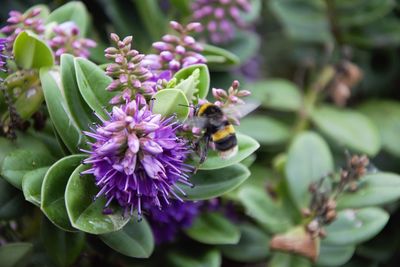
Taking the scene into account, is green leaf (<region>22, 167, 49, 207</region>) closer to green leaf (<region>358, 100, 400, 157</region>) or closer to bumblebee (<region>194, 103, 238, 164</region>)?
bumblebee (<region>194, 103, 238, 164</region>)

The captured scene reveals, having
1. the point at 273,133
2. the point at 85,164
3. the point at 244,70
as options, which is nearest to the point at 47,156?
the point at 85,164

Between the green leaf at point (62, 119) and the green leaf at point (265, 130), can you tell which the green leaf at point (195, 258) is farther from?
the green leaf at point (265, 130)

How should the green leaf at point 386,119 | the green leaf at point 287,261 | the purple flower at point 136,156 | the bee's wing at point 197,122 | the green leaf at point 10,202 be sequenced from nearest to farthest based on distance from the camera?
the purple flower at point 136,156, the bee's wing at point 197,122, the green leaf at point 10,202, the green leaf at point 287,261, the green leaf at point 386,119

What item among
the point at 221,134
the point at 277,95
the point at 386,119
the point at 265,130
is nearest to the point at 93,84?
the point at 221,134

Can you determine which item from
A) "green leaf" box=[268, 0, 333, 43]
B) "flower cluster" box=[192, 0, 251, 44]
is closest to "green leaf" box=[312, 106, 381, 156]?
"green leaf" box=[268, 0, 333, 43]

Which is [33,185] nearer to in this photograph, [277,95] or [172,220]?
[172,220]

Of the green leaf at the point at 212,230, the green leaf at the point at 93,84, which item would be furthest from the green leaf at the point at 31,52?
the green leaf at the point at 212,230
